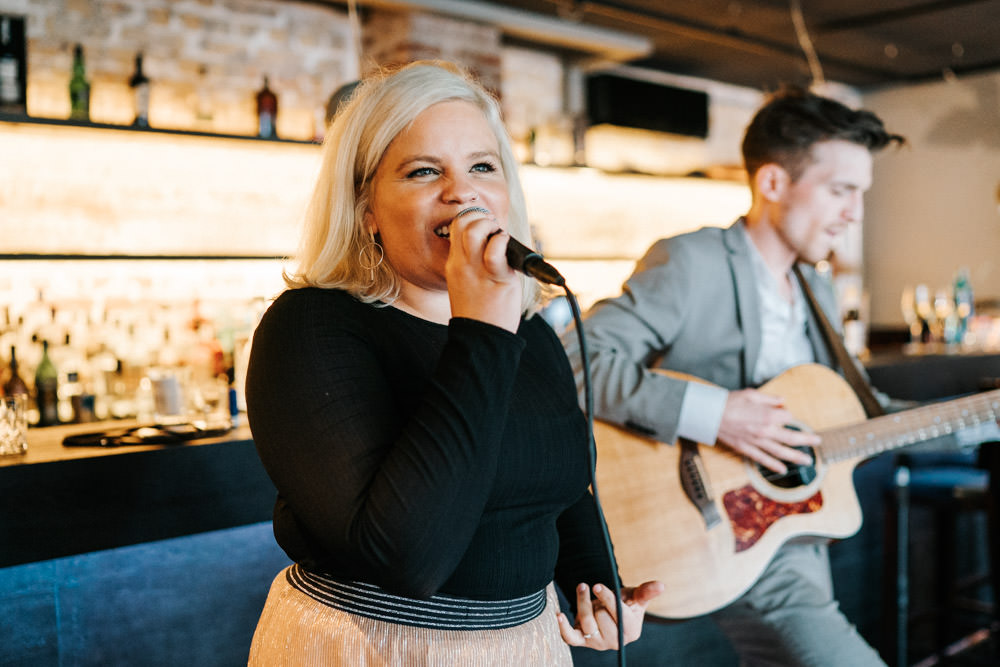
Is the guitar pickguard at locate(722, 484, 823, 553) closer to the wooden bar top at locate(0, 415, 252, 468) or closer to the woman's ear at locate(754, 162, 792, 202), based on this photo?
the woman's ear at locate(754, 162, 792, 202)

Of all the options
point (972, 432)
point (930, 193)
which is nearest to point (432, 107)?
point (972, 432)

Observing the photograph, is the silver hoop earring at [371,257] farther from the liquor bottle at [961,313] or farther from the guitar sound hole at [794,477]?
the liquor bottle at [961,313]

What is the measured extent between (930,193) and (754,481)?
5.57 meters

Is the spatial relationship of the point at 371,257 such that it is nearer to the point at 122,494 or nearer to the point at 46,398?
the point at 122,494

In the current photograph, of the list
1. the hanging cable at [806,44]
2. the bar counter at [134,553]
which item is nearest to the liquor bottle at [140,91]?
the bar counter at [134,553]

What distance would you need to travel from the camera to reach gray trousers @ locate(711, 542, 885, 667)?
1.61m

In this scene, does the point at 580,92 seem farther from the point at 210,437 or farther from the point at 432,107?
the point at 432,107

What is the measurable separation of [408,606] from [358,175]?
54 cm

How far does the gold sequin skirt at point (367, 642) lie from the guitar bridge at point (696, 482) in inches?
30.6

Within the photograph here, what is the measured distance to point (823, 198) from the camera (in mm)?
2031

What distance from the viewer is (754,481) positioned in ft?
6.03

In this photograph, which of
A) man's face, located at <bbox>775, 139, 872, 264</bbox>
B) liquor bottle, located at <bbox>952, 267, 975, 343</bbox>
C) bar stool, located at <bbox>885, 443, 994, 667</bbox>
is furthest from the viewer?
liquor bottle, located at <bbox>952, 267, 975, 343</bbox>

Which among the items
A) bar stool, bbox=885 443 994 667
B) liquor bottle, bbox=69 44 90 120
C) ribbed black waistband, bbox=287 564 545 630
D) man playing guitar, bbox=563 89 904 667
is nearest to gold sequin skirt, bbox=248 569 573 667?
ribbed black waistband, bbox=287 564 545 630

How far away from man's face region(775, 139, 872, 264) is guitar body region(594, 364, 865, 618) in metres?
0.52
